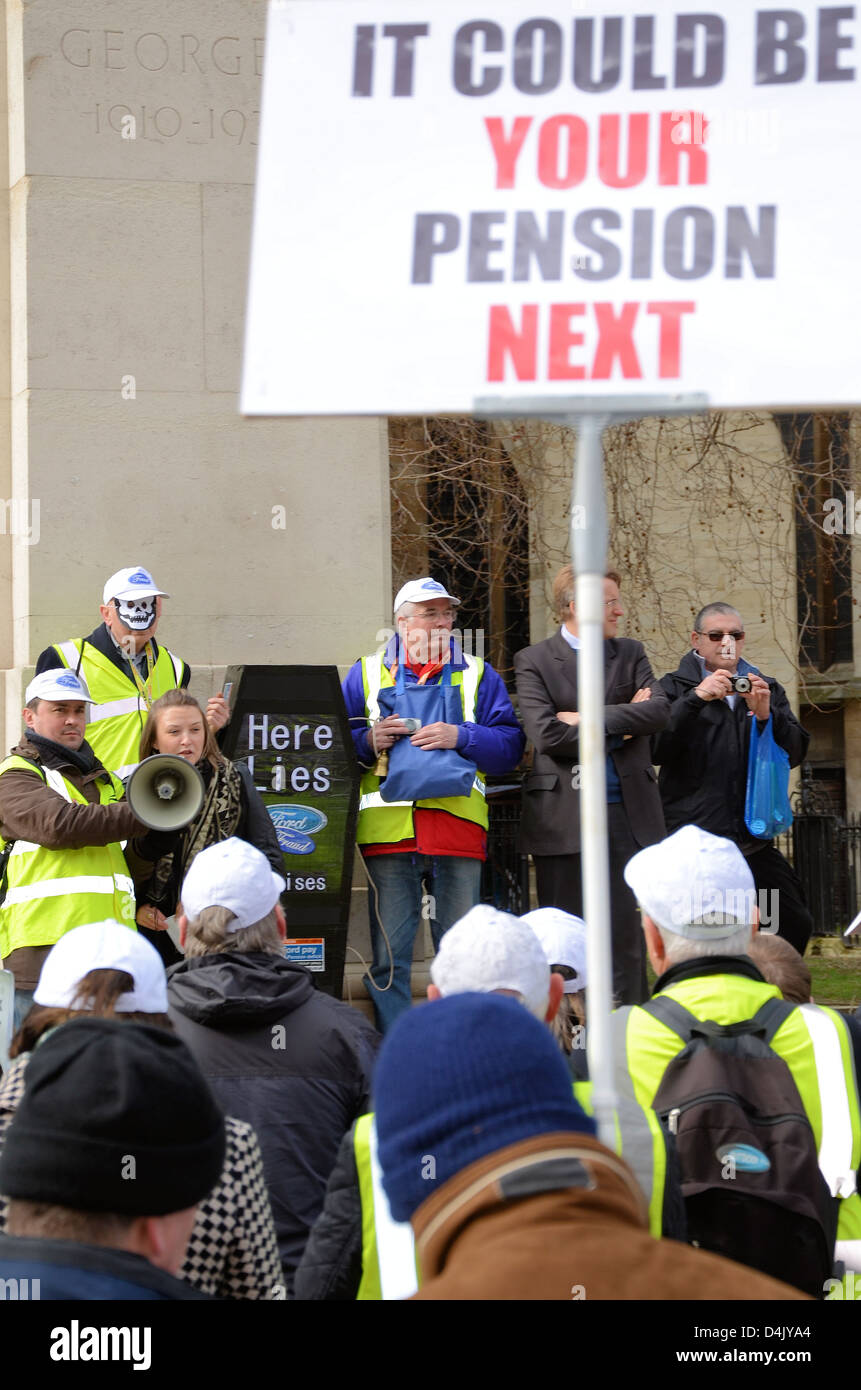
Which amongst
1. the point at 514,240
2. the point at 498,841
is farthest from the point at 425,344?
the point at 498,841

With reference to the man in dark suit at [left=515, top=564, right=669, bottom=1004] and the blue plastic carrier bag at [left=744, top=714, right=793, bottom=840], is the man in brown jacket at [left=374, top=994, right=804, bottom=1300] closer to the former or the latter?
the man in dark suit at [left=515, top=564, right=669, bottom=1004]

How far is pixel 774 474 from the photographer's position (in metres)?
16.5

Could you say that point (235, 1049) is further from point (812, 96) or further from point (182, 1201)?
point (812, 96)

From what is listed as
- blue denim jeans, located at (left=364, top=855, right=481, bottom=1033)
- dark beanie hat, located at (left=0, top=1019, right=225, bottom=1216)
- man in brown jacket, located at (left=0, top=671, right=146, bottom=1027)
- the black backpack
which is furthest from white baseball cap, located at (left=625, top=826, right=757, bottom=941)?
blue denim jeans, located at (left=364, top=855, right=481, bottom=1033)

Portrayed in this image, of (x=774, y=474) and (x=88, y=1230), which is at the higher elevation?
(x=774, y=474)

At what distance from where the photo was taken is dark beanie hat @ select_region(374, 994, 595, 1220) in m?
1.92

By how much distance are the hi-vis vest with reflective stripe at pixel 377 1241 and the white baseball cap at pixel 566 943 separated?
152 centimetres

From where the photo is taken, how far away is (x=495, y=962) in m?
3.35

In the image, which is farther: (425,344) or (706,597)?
(706,597)

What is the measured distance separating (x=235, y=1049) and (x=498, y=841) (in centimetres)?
552

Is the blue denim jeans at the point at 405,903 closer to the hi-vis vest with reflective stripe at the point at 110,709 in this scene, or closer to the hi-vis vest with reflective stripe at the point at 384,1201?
the hi-vis vest with reflective stripe at the point at 110,709

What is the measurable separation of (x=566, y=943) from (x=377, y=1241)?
1643 millimetres

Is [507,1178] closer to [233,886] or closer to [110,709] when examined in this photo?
[233,886]

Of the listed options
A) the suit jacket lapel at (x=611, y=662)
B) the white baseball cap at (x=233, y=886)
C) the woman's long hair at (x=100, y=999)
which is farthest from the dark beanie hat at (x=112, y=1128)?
the suit jacket lapel at (x=611, y=662)
